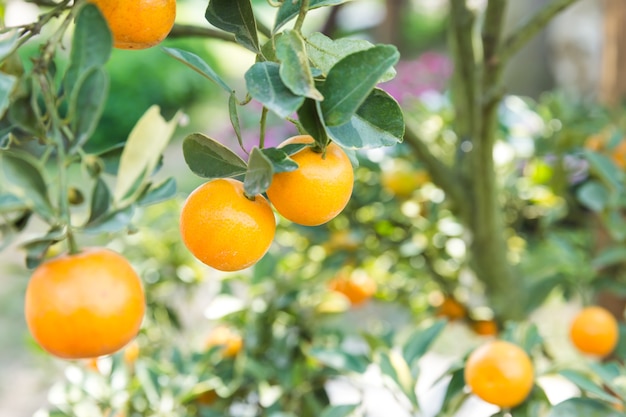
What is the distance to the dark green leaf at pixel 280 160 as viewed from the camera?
0.30m

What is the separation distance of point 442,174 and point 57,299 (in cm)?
61

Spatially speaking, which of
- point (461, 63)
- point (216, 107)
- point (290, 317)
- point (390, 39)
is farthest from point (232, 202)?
point (216, 107)

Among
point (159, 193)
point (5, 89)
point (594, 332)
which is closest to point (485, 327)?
point (594, 332)

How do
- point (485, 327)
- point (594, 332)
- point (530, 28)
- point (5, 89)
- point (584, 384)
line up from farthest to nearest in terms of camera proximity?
point (485, 327) → point (594, 332) → point (530, 28) → point (584, 384) → point (5, 89)

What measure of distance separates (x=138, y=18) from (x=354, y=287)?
767 mm

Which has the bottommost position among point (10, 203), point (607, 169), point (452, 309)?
point (452, 309)

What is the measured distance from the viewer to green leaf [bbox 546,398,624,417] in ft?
1.89

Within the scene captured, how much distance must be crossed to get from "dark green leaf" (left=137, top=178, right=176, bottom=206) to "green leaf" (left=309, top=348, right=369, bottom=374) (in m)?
0.39

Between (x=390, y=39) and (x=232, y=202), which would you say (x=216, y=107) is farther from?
(x=232, y=202)

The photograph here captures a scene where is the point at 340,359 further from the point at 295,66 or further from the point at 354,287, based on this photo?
the point at 295,66

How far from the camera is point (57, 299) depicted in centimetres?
32

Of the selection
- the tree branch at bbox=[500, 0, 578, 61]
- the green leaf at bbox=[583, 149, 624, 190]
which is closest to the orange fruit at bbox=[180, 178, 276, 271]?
the tree branch at bbox=[500, 0, 578, 61]

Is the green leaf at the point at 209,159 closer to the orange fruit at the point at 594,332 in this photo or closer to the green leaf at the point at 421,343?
the green leaf at the point at 421,343

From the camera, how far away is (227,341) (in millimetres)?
922
